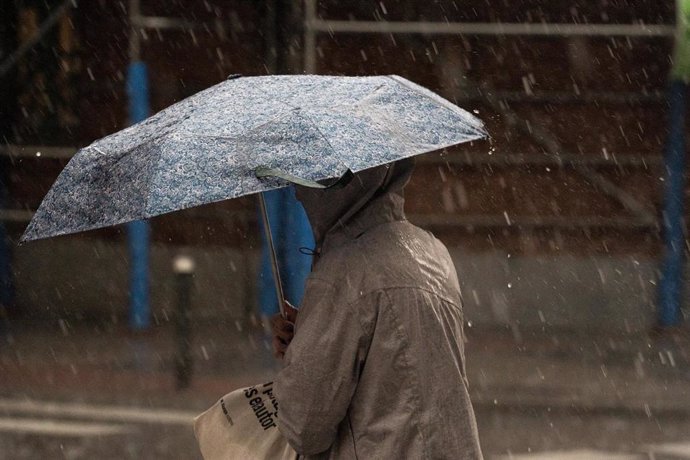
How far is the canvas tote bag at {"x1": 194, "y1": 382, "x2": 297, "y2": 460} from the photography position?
3.21 m

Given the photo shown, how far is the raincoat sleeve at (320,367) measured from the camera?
296 cm

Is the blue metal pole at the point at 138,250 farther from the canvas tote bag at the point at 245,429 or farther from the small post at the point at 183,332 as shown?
the canvas tote bag at the point at 245,429

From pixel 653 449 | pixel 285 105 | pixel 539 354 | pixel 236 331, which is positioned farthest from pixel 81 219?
pixel 236 331

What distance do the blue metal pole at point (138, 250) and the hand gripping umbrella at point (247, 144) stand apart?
29.9 ft

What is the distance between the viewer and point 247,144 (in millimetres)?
3027

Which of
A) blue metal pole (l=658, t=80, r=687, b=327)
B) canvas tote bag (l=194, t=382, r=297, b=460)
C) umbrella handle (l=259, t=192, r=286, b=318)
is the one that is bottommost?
blue metal pole (l=658, t=80, r=687, b=327)

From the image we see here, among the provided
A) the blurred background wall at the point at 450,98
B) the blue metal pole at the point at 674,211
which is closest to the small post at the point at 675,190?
the blue metal pole at the point at 674,211

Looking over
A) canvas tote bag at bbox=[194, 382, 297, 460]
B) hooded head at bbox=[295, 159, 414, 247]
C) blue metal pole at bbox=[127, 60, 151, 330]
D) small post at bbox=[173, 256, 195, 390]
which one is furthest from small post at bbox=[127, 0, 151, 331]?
hooded head at bbox=[295, 159, 414, 247]

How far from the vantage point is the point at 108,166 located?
3.29 m

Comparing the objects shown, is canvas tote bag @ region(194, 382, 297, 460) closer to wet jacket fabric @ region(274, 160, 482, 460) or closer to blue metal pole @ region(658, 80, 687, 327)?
wet jacket fabric @ region(274, 160, 482, 460)

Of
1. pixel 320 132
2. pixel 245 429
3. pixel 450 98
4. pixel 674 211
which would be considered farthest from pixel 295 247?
pixel 320 132

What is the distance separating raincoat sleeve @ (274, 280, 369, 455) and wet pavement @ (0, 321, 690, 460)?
484 cm

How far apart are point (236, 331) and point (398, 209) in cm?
953

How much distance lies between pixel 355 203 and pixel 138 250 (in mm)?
9629
